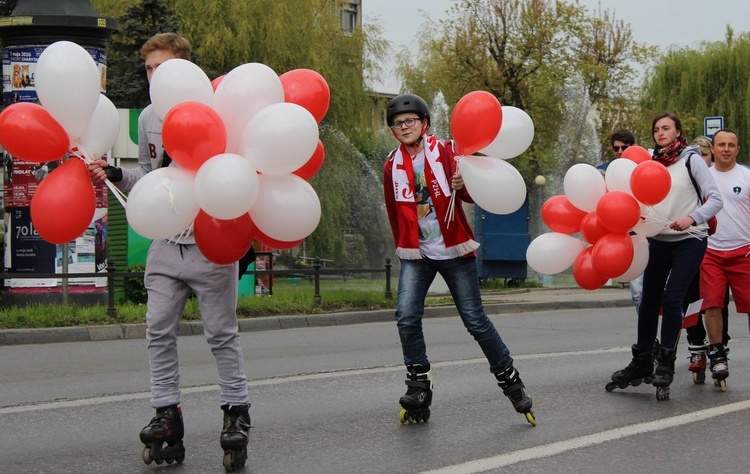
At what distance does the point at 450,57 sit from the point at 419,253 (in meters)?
32.0

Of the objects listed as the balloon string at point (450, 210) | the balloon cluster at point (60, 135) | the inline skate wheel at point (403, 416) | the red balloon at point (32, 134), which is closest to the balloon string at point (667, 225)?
the balloon string at point (450, 210)

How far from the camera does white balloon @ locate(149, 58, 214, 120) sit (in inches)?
203

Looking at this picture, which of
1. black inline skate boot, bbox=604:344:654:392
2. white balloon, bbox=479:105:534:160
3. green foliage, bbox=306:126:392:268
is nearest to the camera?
white balloon, bbox=479:105:534:160

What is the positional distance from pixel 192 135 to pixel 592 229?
3.48m

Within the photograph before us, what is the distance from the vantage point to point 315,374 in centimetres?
878

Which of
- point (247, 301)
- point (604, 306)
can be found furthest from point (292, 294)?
point (604, 306)

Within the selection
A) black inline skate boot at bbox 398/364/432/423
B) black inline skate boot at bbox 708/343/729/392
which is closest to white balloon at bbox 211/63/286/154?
black inline skate boot at bbox 398/364/432/423

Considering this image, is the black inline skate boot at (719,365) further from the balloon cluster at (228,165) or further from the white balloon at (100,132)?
the white balloon at (100,132)

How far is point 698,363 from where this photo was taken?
8461 mm

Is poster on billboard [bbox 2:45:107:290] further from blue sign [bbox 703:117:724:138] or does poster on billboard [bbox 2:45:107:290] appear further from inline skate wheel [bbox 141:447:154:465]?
blue sign [bbox 703:117:724:138]

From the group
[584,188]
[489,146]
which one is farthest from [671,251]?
[489,146]

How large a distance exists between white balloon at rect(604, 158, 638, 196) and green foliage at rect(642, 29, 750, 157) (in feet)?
120

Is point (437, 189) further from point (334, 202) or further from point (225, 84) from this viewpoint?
point (334, 202)

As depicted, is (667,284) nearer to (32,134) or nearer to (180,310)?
(180,310)
